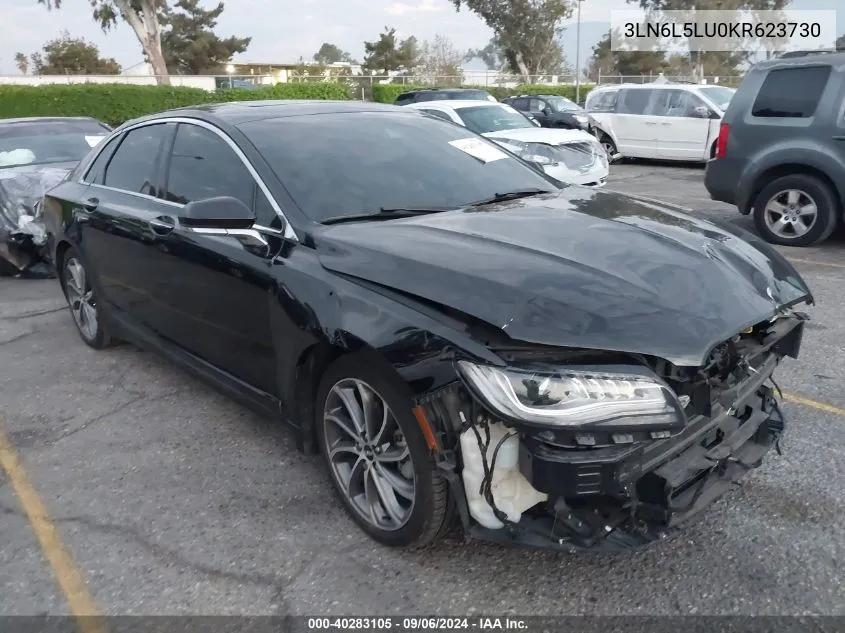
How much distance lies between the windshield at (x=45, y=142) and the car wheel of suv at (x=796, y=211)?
284 inches

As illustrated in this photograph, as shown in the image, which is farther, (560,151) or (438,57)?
(438,57)

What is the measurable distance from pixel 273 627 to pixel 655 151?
1505 centimetres

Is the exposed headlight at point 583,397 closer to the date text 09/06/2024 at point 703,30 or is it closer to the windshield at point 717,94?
the windshield at point 717,94

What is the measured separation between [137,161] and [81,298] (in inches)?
56.1

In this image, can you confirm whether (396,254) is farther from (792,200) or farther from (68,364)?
(792,200)

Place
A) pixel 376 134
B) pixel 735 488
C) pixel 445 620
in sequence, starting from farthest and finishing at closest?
1. pixel 376 134
2. pixel 735 488
3. pixel 445 620

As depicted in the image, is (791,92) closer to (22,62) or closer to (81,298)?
(81,298)

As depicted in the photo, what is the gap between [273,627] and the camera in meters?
2.55

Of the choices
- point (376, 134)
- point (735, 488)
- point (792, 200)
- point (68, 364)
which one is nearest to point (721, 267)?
point (735, 488)

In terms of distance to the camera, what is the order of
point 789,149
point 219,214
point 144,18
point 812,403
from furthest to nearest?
point 144,18 < point 789,149 < point 812,403 < point 219,214

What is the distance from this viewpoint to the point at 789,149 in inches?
295

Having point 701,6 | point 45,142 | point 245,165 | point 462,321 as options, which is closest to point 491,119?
point 45,142

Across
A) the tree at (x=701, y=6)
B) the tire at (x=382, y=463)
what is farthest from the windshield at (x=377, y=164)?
the tree at (x=701, y=6)

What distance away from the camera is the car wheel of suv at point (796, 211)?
293 inches
